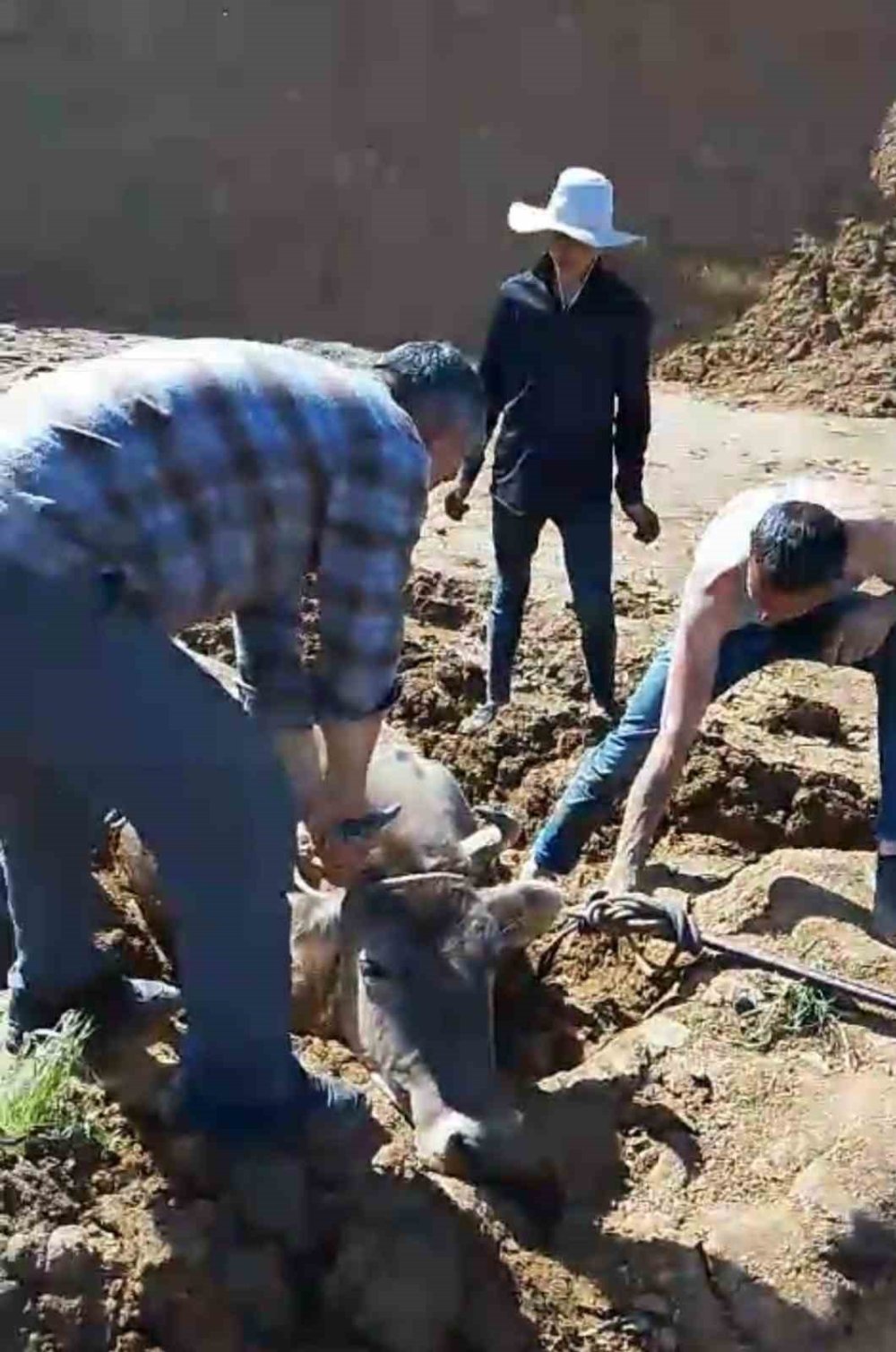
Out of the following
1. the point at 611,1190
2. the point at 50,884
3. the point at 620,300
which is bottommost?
the point at 611,1190

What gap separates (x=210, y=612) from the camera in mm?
4281

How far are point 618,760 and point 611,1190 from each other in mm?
1588

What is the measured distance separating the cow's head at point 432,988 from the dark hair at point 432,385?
1.53 m

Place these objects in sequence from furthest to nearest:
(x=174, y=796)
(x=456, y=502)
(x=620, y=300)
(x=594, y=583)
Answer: (x=456, y=502)
(x=594, y=583)
(x=620, y=300)
(x=174, y=796)

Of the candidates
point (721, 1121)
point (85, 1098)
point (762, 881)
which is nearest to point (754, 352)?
point (762, 881)

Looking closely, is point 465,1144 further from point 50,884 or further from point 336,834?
point 50,884

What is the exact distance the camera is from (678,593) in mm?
9922

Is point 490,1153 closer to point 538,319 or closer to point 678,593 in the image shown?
→ point 538,319

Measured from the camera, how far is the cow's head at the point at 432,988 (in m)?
4.87

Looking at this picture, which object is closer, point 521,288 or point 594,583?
point 521,288

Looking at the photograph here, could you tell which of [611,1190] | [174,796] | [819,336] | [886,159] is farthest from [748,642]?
[886,159]

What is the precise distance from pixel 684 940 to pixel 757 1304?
45.8 inches

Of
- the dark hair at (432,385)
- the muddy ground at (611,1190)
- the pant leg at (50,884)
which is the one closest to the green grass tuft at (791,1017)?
the muddy ground at (611,1190)

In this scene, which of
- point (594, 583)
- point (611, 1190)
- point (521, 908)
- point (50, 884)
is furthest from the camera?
point (594, 583)
